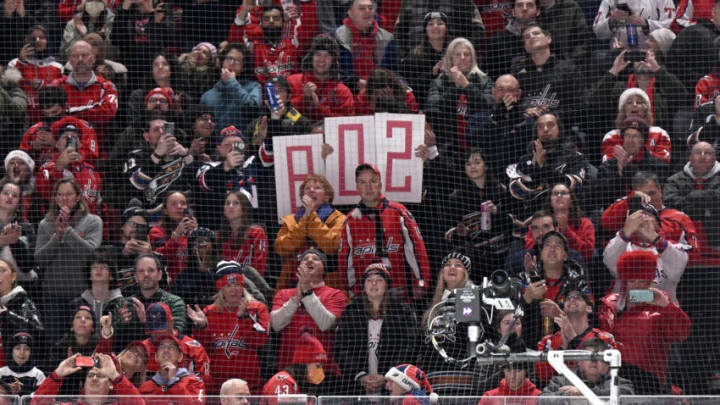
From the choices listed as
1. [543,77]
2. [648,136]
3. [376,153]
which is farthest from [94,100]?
[648,136]

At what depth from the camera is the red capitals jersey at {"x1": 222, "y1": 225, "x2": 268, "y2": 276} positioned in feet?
37.0

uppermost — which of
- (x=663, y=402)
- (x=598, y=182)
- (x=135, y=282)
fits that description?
(x=598, y=182)

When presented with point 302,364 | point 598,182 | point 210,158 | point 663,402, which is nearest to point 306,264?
point 302,364

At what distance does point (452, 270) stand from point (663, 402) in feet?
10.2

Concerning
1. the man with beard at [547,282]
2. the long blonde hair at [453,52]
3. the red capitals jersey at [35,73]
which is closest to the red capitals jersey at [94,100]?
the red capitals jersey at [35,73]

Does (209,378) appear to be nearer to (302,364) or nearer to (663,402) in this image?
(302,364)

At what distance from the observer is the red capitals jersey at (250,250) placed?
11.3m

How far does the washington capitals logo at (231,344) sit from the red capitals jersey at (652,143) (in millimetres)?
3210

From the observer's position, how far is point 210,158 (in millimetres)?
11930

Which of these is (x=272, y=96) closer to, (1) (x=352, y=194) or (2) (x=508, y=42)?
(1) (x=352, y=194)

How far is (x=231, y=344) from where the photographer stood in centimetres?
1066

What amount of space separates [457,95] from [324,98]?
1.12m

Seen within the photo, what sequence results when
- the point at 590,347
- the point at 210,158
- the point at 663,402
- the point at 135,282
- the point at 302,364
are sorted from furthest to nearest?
the point at 210,158 → the point at 135,282 → the point at 302,364 → the point at 590,347 → the point at 663,402

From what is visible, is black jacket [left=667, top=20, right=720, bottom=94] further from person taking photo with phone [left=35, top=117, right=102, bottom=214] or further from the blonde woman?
person taking photo with phone [left=35, top=117, right=102, bottom=214]
